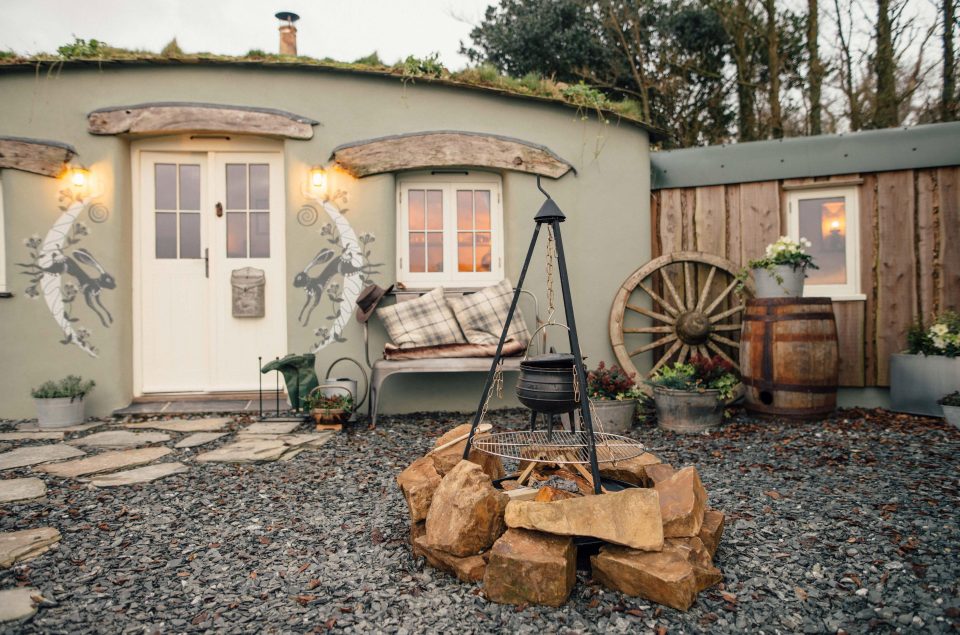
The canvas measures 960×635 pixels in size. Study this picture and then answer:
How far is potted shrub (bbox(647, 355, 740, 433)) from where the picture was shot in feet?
13.0

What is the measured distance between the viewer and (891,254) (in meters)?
4.66

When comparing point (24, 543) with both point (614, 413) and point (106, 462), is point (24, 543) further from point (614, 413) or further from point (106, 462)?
point (614, 413)

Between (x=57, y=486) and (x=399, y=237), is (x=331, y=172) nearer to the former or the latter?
(x=399, y=237)

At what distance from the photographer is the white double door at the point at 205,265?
4.79 metres

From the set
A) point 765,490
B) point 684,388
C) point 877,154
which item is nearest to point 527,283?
point 684,388

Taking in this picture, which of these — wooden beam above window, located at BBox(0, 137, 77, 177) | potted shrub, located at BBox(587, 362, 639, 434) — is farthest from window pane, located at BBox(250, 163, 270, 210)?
potted shrub, located at BBox(587, 362, 639, 434)

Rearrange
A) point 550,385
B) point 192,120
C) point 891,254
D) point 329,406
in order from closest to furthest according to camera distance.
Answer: point 550,385, point 329,406, point 192,120, point 891,254

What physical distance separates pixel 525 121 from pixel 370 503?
3613 mm

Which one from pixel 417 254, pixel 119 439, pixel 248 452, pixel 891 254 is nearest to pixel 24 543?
pixel 248 452

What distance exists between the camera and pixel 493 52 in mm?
9336

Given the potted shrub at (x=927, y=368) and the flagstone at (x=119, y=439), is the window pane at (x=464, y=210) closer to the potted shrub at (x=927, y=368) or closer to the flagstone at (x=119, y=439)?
the flagstone at (x=119, y=439)

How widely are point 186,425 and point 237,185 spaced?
6.90 ft

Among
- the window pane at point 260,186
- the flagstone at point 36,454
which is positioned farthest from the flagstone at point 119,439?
the window pane at point 260,186

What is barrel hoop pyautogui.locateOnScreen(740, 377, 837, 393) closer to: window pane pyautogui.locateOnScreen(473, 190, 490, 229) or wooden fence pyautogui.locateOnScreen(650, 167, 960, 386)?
wooden fence pyautogui.locateOnScreen(650, 167, 960, 386)
